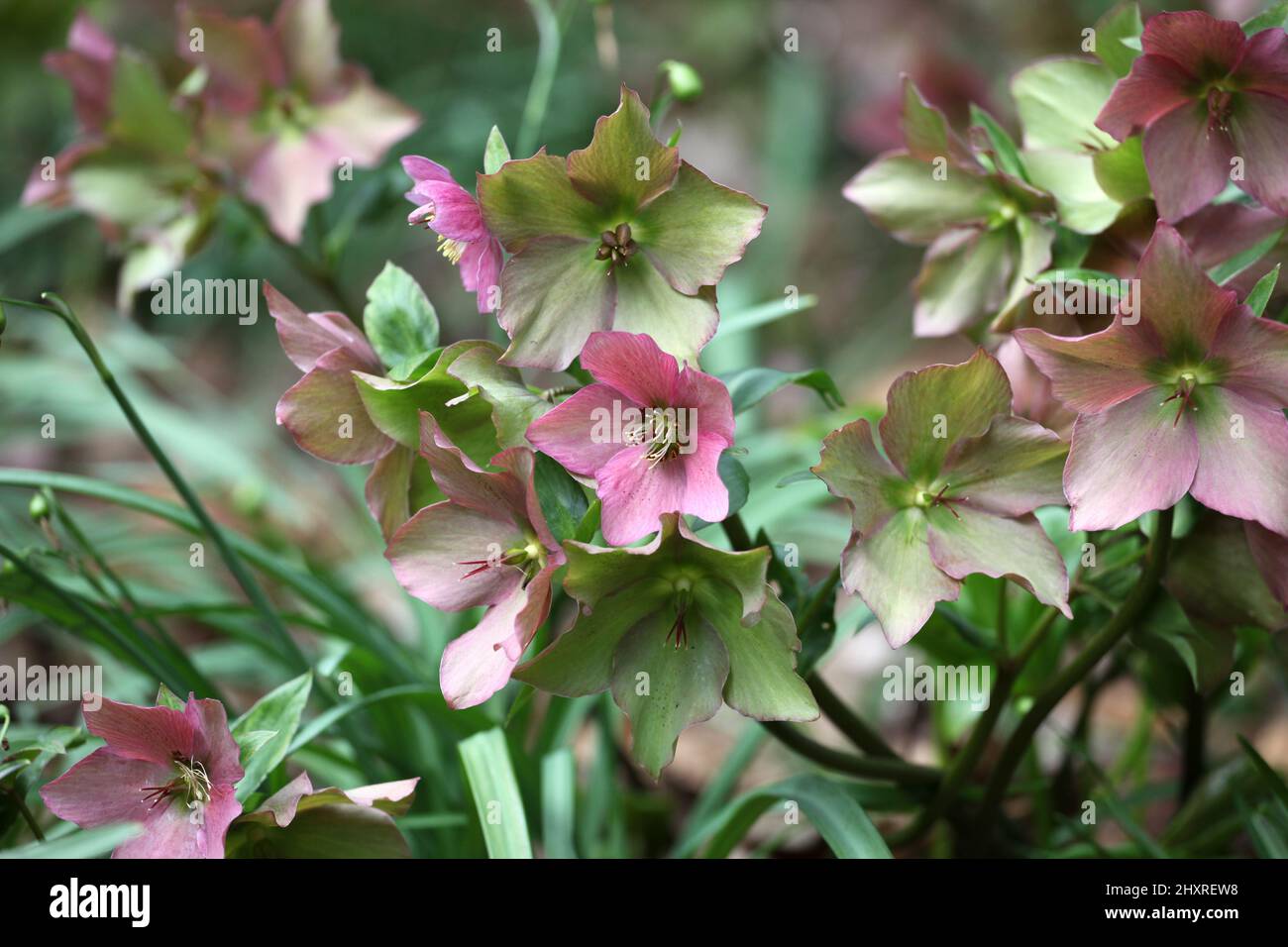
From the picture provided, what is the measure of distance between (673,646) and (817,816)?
0.61 feet

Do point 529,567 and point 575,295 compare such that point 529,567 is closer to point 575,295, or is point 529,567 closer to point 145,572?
point 575,295

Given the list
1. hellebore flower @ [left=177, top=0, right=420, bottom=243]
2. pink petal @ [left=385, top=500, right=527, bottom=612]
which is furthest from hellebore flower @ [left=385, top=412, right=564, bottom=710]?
hellebore flower @ [left=177, top=0, right=420, bottom=243]

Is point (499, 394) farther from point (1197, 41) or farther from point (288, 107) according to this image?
point (288, 107)

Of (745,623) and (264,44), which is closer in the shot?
(745,623)

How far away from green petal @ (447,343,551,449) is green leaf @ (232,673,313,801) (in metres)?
0.20

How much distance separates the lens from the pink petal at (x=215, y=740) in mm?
625

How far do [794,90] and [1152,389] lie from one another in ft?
6.46

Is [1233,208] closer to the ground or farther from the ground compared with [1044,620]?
farther from the ground

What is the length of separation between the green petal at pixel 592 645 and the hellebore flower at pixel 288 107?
2.06 ft

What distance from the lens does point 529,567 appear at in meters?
0.65

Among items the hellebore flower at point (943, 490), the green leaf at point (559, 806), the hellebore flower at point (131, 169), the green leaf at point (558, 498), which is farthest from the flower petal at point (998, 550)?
the hellebore flower at point (131, 169)

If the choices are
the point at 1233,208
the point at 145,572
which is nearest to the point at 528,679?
the point at 1233,208

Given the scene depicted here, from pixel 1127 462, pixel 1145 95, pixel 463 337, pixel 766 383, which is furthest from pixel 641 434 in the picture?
pixel 463 337
